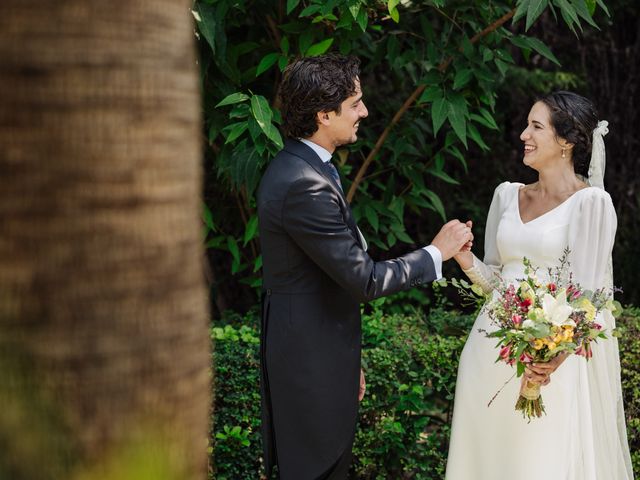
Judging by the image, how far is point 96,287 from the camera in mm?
1179

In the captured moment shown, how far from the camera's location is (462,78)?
14.6 ft

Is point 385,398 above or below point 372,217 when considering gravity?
below

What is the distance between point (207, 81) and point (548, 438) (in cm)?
252

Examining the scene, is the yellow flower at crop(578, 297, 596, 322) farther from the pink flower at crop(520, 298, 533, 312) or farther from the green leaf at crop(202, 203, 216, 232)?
the green leaf at crop(202, 203, 216, 232)

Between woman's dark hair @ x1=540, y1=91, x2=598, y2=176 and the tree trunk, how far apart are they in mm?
2697

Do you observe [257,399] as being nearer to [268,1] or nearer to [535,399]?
[535,399]

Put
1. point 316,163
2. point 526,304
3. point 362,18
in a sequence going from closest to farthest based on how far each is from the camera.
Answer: point 316,163, point 526,304, point 362,18

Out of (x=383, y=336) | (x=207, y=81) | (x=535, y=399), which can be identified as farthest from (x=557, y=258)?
(x=207, y=81)

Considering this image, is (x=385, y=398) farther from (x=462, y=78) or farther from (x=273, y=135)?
(x=462, y=78)

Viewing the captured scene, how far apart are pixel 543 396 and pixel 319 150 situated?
1.43 m

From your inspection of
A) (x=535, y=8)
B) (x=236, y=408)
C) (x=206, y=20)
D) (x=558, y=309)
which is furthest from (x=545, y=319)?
(x=206, y=20)

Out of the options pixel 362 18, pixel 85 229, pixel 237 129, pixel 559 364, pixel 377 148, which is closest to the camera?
pixel 85 229

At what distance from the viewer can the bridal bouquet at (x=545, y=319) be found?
10.5 ft

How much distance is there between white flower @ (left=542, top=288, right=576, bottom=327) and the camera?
3186 millimetres
